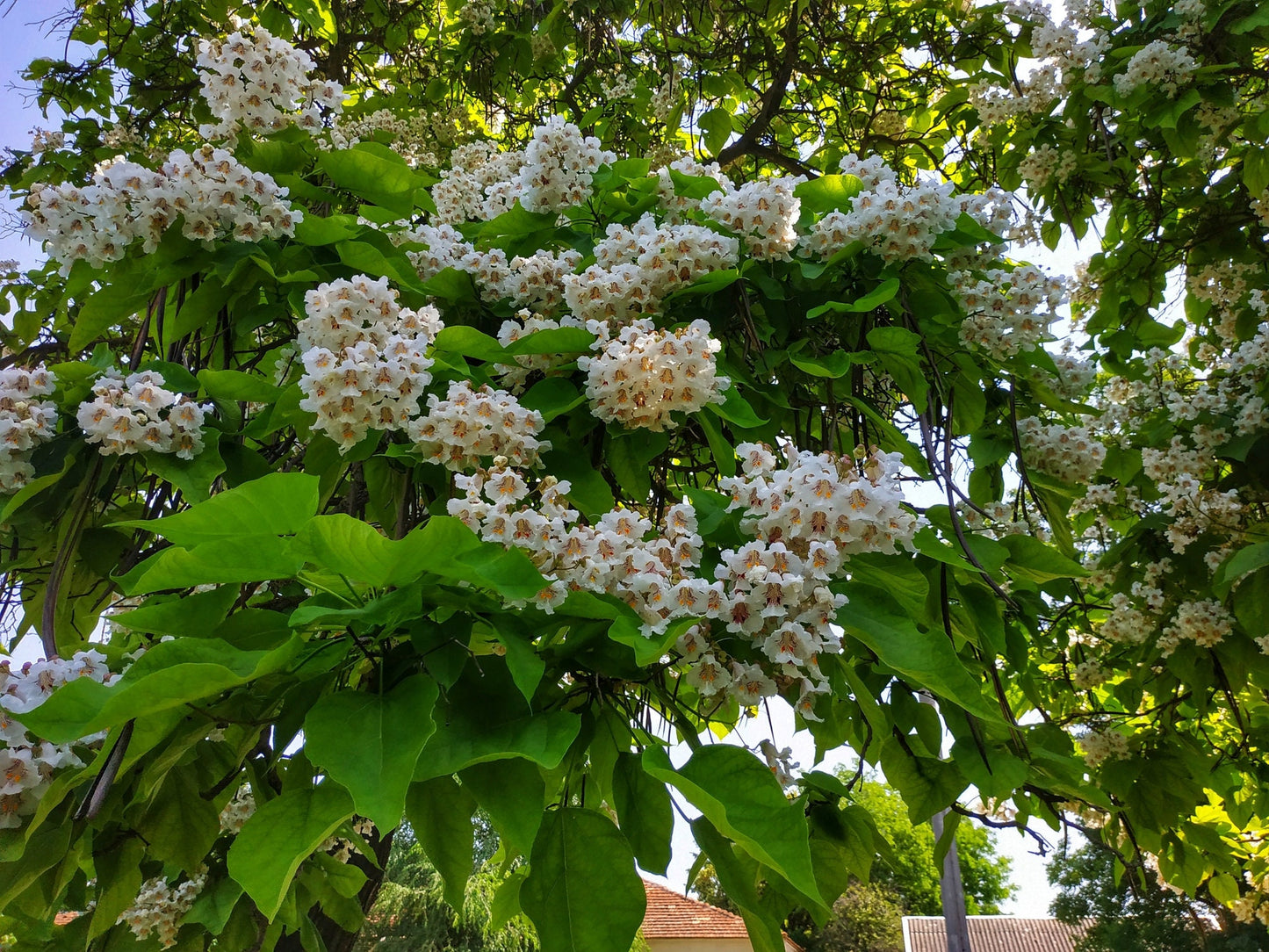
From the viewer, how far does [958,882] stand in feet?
20.2

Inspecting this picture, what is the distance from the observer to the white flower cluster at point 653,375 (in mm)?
947

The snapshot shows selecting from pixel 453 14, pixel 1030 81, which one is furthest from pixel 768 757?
pixel 453 14

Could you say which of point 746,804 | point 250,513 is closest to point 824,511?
point 746,804

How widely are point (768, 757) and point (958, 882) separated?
615 centimetres

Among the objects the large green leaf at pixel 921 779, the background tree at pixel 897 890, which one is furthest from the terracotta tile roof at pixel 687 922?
the large green leaf at pixel 921 779

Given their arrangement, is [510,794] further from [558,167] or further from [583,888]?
[558,167]

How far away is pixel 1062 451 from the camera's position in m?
1.41

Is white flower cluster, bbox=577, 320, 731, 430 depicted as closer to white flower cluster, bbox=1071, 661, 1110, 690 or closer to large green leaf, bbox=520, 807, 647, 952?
large green leaf, bbox=520, 807, 647, 952

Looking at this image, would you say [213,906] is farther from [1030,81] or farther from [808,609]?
[1030,81]

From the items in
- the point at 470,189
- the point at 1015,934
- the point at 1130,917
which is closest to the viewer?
the point at 470,189

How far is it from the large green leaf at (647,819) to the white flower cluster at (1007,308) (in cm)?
89

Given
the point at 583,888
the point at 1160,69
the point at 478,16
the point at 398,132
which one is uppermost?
the point at 478,16

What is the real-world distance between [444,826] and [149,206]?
0.88 m

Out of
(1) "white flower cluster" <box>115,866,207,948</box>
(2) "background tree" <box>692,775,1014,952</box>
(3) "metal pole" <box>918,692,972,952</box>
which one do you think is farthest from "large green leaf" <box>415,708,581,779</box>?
(2) "background tree" <box>692,775,1014,952</box>
